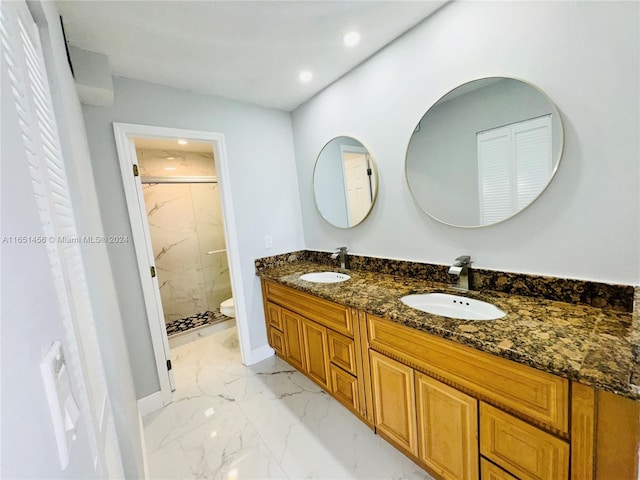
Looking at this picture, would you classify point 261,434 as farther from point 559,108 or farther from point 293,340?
point 559,108

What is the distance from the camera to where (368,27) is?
1.54 meters

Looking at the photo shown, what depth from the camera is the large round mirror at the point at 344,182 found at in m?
2.00

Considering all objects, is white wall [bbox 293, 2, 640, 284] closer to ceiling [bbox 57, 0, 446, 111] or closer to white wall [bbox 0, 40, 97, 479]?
ceiling [bbox 57, 0, 446, 111]

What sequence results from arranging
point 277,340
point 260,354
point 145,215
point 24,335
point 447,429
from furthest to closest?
point 260,354, point 277,340, point 145,215, point 447,429, point 24,335

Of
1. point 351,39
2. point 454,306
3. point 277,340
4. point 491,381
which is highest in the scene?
point 351,39

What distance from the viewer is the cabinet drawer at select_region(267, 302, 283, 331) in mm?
2287

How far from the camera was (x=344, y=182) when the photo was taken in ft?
7.24

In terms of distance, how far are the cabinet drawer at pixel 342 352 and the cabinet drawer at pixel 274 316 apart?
667 millimetres

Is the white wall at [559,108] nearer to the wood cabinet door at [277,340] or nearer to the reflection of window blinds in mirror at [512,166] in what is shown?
the reflection of window blinds in mirror at [512,166]

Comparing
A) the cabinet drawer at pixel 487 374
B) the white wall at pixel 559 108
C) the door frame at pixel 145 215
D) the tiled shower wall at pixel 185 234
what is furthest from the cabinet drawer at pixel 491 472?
the tiled shower wall at pixel 185 234

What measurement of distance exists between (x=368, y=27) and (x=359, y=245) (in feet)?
4.68

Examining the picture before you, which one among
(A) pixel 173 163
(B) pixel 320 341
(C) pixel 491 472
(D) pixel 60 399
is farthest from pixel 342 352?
(A) pixel 173 163

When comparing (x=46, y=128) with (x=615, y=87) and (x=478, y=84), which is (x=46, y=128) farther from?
(x=615, y=87)

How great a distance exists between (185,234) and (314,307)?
2547mm
